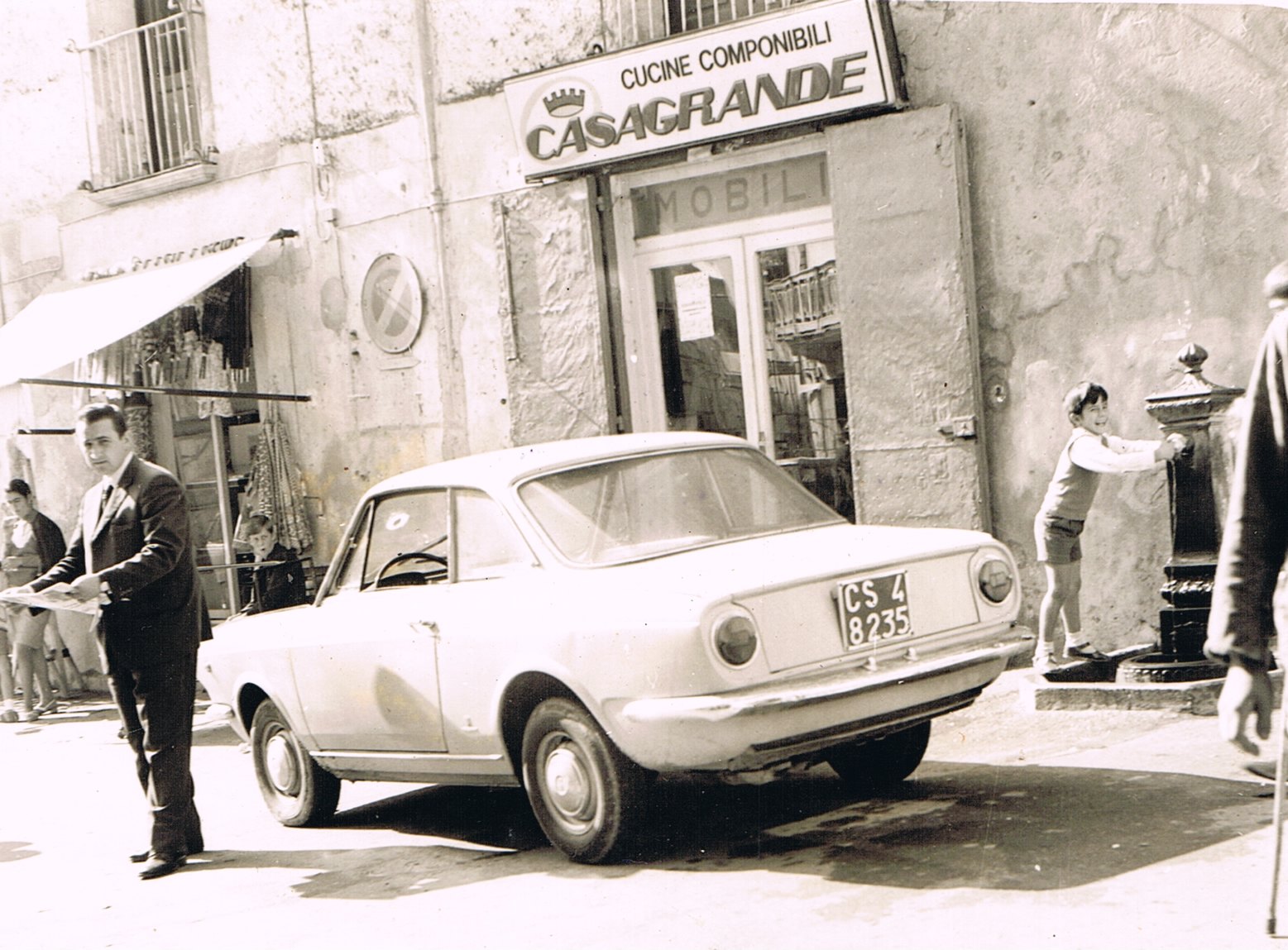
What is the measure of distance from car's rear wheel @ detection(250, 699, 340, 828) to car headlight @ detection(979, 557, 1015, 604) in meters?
3.06

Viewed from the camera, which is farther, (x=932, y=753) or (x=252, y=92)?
(x=252, y=92)

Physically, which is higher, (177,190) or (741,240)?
(177,190)

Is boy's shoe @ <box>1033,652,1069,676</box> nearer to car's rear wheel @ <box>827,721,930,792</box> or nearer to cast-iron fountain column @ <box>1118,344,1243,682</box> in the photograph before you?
cast-iron fountain column @ <box>1118,344,1243,682</box>

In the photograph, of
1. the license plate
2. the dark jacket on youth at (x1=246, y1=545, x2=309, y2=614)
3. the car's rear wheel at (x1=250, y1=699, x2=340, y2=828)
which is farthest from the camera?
the dark jacket on youth at (x1=246, y1=545, x2=309, y2=614)

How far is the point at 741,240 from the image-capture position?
10305 mm

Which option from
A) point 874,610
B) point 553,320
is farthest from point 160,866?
point 553,320

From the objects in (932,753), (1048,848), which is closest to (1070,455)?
(932,753)

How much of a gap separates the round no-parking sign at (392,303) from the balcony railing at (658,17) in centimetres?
254

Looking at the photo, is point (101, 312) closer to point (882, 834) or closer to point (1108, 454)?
point (1108, 454)

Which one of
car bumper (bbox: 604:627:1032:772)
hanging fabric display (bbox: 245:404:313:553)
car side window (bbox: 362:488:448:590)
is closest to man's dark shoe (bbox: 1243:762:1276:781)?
car bumper (bbox: 604:627:1032:772)

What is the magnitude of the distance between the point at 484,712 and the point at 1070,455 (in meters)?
3.52

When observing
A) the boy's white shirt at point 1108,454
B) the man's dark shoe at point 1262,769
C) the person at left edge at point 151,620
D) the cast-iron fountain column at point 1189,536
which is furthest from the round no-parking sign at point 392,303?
the man's dark shoe at point 1262,769

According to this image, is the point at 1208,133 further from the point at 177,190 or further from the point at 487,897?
the point at 177,190

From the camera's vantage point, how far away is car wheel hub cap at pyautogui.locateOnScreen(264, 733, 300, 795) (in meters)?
6.88
